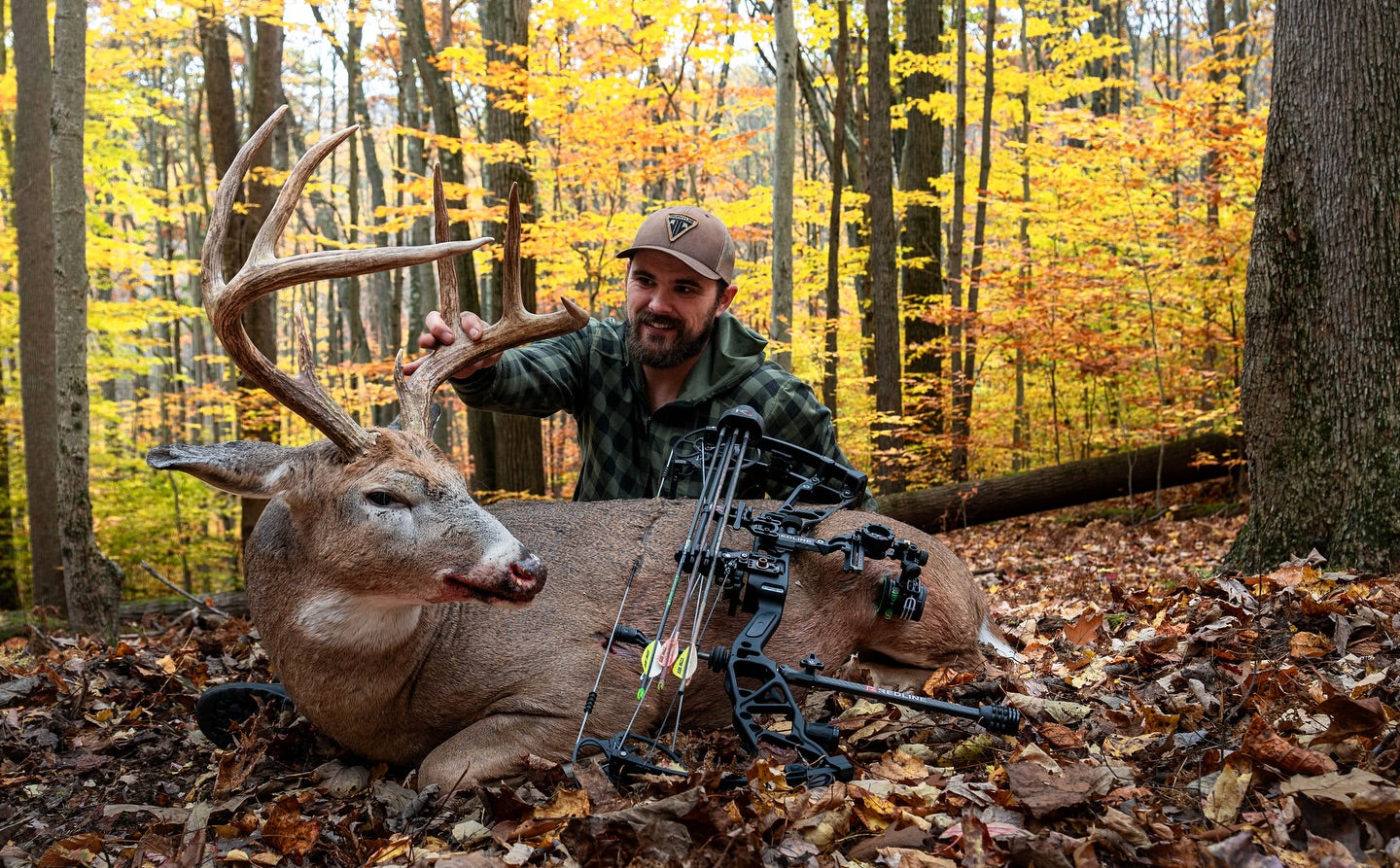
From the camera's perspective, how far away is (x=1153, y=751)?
290 centimetres

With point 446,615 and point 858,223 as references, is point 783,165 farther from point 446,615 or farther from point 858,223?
point 446,615

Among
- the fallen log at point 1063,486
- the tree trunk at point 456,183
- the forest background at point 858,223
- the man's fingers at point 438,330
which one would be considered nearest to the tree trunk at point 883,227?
the forest background at point 858,223

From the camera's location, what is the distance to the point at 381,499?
3307mm

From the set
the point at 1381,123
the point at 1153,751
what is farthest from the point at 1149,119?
the point at 1153,751

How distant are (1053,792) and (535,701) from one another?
5.75 ft

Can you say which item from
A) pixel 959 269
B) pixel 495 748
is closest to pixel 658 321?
pixel 495 748

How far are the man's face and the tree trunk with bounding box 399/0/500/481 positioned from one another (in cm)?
583

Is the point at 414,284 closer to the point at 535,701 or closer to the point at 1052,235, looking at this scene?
the point at 1052,235

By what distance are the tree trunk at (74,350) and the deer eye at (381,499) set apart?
4335 millimetres

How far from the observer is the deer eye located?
330 centimetres

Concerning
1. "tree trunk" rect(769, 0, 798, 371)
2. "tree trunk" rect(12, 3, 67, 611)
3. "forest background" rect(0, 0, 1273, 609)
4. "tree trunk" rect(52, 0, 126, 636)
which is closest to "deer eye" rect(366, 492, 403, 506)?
"tree trunk" rect(52, 0, 126, 636)

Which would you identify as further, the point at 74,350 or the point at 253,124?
the point at 253,124

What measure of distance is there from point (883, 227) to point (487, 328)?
8.34m

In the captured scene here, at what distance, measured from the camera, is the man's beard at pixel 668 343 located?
4984 millimetres
